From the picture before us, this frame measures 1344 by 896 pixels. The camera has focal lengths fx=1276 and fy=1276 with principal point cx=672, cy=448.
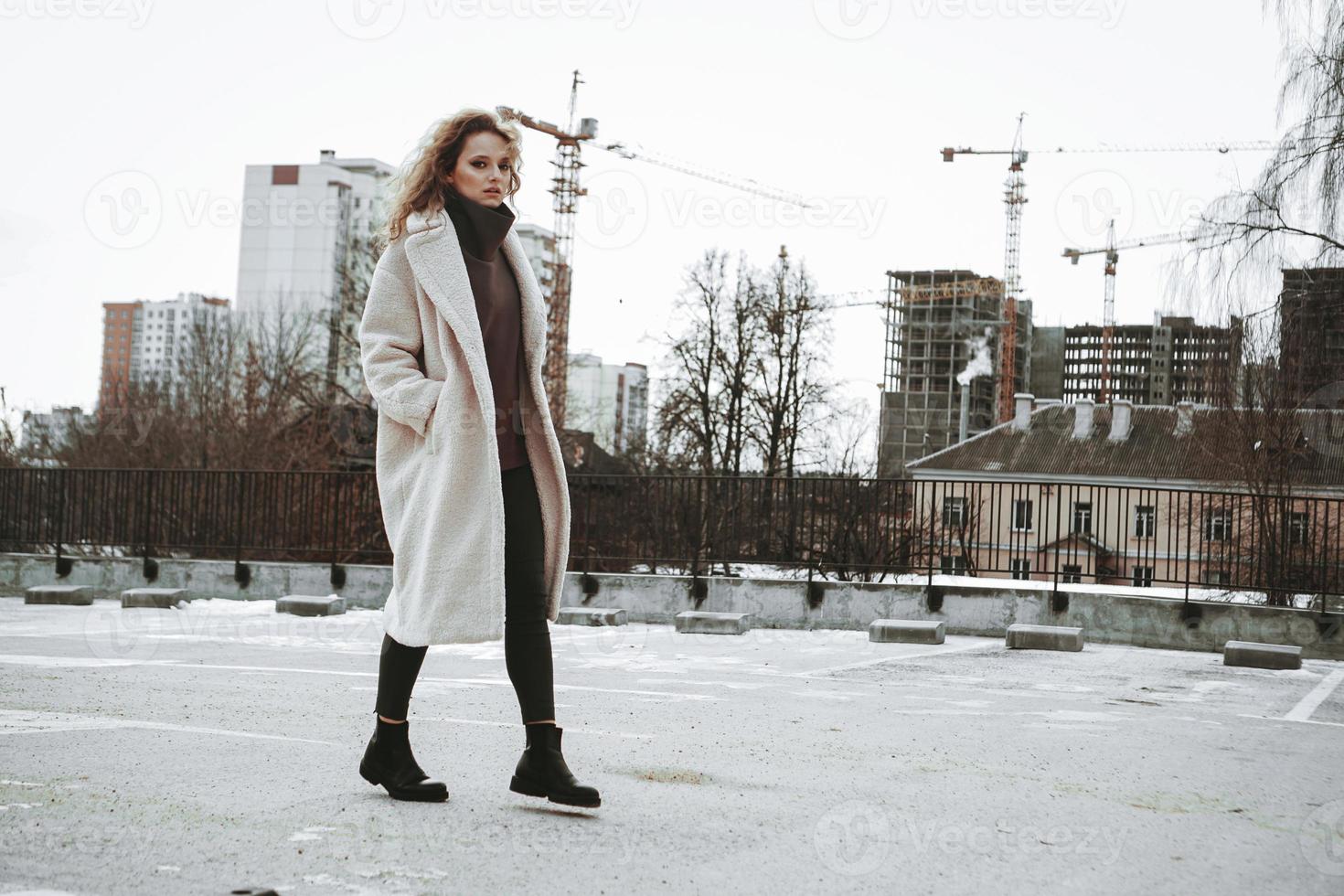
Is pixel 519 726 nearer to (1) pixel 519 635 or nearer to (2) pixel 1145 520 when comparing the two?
(1) pixel 519 635

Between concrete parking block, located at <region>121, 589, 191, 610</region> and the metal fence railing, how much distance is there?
147 centimetres

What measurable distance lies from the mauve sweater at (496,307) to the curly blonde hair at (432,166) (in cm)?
6

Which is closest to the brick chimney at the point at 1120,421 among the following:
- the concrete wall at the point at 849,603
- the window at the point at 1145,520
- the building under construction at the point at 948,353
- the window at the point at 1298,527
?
the window at the point at 1298,527

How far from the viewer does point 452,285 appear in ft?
11.8

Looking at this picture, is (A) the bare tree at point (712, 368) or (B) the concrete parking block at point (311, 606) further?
(A) the bare tree at point (712, 368)

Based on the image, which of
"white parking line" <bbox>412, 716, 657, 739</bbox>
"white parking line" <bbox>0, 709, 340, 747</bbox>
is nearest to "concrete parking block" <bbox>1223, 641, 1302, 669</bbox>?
"white parking line" <bbox>412, 716, 657, 739</bbox>

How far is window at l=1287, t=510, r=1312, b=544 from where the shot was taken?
12.6 meters

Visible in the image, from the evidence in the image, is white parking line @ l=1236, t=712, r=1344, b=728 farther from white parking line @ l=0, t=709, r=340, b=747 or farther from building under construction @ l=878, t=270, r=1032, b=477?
building under construction @ l=878, t=270, r=1032, b=477

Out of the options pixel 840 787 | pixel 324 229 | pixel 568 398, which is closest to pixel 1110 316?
pixel 324 229

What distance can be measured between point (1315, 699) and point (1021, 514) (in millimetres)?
6738

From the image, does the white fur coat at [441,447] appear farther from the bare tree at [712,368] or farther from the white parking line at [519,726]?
the bare tree at [712,368]

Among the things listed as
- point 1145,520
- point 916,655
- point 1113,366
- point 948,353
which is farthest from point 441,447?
point 1113,366

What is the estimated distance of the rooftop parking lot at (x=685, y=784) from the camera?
2887 mm

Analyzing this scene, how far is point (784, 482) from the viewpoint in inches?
535
